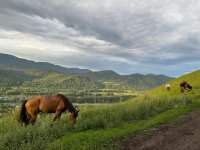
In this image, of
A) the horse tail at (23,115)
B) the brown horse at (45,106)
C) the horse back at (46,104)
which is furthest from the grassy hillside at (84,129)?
the horse back at (46,104)

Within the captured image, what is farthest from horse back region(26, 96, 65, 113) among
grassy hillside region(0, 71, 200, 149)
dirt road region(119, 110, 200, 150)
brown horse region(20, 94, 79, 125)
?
dirt road region(119, 110, 200, 150)

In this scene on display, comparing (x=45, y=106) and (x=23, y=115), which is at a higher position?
(x=45, y=106)

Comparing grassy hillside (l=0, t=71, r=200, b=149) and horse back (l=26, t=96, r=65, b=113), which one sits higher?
horse back (l=26, t=96, r=65, b=113)

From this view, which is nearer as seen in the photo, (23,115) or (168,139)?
(168,139)

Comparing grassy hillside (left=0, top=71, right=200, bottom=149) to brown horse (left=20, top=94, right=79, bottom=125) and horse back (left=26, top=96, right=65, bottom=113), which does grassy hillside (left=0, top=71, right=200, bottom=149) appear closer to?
brown horse (left=20, top=94, right=79, bottom=125)

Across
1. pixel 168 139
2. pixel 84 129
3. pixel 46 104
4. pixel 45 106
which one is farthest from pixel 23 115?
pixel 168 139

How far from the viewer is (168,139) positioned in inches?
637

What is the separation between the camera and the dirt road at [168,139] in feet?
47.6

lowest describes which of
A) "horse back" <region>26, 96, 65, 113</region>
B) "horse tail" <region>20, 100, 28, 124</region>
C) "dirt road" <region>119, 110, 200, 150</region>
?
"dirt road" <region>119, 110, 200, 150</region>

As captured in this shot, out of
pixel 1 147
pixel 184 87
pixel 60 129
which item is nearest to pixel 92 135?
pixel 60 129

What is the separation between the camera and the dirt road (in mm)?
14508

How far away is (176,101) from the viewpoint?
→ 34.5 meters

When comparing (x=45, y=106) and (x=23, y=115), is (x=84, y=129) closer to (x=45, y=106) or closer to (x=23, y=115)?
(x=45, y=106)

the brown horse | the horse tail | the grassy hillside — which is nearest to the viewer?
the grassy hillside
